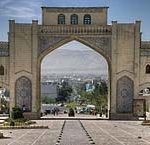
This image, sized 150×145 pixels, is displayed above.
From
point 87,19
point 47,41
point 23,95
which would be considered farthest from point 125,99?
point 23,95

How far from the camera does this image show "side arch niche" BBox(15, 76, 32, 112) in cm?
4006

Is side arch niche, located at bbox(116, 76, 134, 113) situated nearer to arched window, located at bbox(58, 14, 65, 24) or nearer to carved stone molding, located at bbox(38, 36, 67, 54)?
carved stone molding, located at bbox(38, 36, 67, 54)

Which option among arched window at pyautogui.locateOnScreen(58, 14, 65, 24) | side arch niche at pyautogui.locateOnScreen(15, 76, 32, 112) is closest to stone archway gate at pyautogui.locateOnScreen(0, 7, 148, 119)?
side arch niche at pyautogui.locateOnScreen(15, 76, 32, 112)

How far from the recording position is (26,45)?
132ft

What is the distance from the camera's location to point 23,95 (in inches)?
1581

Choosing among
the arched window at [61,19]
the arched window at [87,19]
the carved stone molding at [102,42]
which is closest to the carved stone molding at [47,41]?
the arched window at [61,19]

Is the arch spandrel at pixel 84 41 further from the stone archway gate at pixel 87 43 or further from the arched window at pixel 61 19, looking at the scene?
the arched window at pixel 61 19

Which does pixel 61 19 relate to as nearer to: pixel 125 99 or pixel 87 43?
pixel 87 43

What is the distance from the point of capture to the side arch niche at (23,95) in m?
40.1

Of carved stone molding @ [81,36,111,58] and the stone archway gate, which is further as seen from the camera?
carved stone molding @ [81,36,111,58]

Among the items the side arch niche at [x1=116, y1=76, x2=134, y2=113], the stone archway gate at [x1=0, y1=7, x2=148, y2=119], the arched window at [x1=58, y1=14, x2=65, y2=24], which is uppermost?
the arched window at [x1=58, y1=14, x2=65, y2=24]

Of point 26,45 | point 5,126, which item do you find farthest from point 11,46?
point 5,126

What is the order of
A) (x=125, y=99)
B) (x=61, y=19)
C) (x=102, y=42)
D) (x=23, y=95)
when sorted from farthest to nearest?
(x=61, y=19) < (x=102, y=42) < (x=23, y=95) < (x=125, y=99)

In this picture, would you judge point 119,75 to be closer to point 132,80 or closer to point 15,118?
point 132,80
